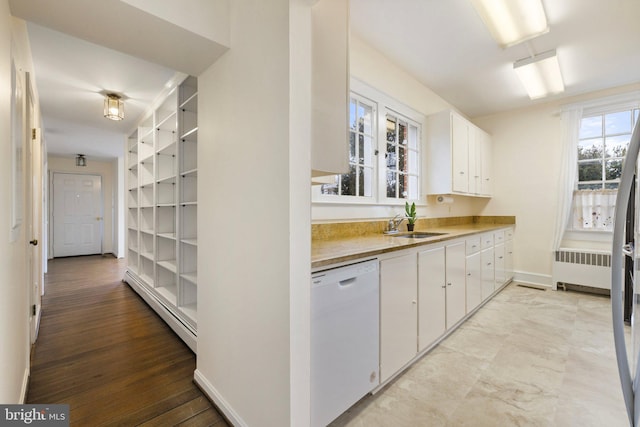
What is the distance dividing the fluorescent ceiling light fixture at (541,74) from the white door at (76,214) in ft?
29.4

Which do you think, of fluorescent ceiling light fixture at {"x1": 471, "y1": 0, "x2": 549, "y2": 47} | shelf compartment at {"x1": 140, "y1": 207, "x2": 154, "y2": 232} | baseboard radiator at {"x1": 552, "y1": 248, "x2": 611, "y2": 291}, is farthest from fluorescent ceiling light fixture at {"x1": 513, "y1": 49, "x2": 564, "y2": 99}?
shelf compartment at {"x1": 140, "y1": 207, "x2": 154, "y2": 232}

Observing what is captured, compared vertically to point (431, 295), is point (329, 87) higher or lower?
higher

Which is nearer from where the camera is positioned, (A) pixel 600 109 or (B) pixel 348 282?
(B) pixel 348 282

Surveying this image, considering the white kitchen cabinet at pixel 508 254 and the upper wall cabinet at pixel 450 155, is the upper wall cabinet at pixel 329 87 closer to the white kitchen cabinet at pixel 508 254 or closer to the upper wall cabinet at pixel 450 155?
the upper wall cabinet at pixel 450 155

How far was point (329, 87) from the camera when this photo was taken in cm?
144

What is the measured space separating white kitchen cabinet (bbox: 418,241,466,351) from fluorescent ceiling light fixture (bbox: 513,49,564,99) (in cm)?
198

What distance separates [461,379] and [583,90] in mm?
4149

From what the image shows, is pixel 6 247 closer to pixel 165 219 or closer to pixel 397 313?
pixel 397 313

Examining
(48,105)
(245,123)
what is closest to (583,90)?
(245,123)

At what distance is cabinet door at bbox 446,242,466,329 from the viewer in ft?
7.98

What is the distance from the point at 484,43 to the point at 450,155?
1.20m

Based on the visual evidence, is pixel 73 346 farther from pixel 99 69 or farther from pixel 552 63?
pixel 552 63

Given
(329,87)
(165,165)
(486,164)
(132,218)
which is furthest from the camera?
(486,164)

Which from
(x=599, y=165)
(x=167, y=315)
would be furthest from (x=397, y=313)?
(x=599, y=165)
